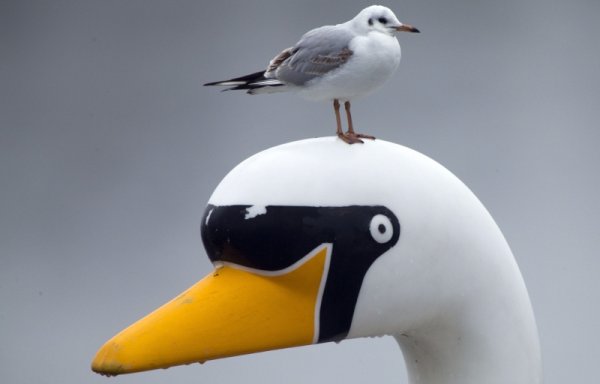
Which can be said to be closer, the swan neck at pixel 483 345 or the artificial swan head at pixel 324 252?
the artificial swan head at pixel 324 252

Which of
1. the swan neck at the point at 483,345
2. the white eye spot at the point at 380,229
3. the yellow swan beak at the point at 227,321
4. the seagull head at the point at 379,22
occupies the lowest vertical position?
the swan neck at the point at 483,345

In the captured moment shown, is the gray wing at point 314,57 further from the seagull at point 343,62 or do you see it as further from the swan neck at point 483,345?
the swan neck at point 483,345

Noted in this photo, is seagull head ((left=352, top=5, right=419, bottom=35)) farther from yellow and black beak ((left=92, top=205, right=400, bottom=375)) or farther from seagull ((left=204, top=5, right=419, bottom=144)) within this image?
yellow and black beak ((left=92, top=205, right=400, bottom=375))

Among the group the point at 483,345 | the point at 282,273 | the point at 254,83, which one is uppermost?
the point at 254,83

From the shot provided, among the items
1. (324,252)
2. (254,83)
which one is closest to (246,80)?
(254,83)

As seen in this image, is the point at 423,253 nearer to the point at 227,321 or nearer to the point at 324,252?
the point at 324,252

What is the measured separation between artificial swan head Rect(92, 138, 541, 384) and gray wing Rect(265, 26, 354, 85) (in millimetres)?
80

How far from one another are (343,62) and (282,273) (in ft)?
0.82

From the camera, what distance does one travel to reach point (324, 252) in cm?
161

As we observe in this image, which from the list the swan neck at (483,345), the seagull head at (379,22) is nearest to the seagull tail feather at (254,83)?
the seagull head at (379,22)

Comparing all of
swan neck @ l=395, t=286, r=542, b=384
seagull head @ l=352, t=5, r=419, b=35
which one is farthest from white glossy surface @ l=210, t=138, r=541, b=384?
seagull head @ l=352, t=5, r=419, b=35

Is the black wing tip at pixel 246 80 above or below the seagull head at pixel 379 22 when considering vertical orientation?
below

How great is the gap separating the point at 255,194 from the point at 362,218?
4.9 inches

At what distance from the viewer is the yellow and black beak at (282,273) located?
1579mm
